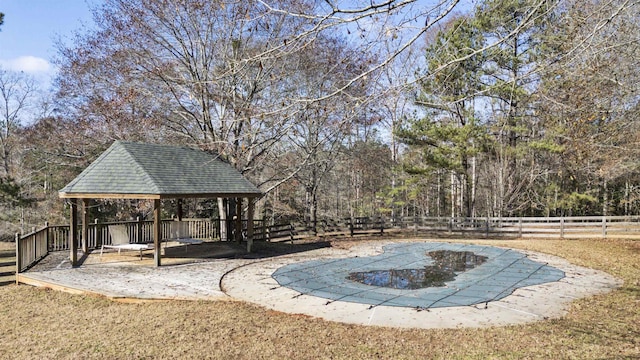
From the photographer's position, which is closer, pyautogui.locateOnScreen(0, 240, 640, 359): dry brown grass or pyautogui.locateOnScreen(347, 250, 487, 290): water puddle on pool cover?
pyautogui.locateOnScreen(0, 240, 640, 359): dry brown grass

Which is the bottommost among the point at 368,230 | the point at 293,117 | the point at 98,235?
the point at 368,230

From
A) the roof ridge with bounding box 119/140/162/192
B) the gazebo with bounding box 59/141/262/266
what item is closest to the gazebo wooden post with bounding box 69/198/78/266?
the gazebo with bounding box 59/141/262/266

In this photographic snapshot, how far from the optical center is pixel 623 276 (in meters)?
9.34

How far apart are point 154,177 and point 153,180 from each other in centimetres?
23

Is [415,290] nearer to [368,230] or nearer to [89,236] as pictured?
[89,236]

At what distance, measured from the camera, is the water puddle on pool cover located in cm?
871

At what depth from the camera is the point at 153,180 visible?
1063cm

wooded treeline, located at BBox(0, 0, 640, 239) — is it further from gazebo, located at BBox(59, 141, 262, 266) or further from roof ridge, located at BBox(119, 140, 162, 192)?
roof ridge, located at BBox(119, 140, 162, 192)

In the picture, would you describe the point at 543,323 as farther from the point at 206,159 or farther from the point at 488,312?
the point at 206,159

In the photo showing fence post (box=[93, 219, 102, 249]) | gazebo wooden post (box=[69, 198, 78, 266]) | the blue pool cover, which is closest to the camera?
the blue pool cover

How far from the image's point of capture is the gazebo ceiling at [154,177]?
1042cm

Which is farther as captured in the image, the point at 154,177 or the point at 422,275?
the point at 154,177

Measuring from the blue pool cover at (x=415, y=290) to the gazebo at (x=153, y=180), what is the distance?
11.1 ft

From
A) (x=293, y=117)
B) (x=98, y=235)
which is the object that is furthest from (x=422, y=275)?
(x=98, y=235)
